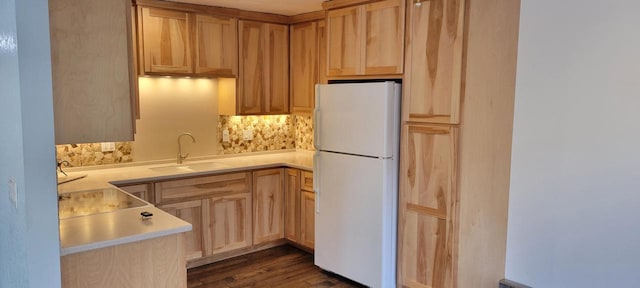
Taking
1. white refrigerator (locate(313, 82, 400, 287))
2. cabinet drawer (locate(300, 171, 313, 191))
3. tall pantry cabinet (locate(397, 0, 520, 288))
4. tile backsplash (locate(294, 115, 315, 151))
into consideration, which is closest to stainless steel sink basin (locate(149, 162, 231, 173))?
cabinet drawer (locate(300, 171, 313, 191))

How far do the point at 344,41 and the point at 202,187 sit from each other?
1657mm

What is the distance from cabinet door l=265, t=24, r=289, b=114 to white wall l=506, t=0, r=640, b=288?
236 cm

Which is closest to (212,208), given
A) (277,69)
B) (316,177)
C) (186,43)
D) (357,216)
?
(316,177)

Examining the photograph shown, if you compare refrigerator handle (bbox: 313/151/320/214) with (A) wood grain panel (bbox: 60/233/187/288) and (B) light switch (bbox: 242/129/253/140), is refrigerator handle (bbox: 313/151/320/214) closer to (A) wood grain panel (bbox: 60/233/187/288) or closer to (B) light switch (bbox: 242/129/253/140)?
(B) light switch (bbox: 242/129/253/140)

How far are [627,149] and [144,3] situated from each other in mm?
3479

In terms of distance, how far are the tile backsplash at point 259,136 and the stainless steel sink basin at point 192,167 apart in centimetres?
31

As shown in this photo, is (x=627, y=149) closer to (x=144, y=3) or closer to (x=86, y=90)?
(x=86, y=90)

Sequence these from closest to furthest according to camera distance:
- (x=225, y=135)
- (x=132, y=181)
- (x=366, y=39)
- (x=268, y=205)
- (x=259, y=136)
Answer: (x=366, y=39), (x=132, y=181), (x=268, y=205), (x=225, y=135), (x=259, y=136)

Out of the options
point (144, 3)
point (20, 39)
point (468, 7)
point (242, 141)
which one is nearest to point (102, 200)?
point (20, 39)

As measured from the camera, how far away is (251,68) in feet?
14.2

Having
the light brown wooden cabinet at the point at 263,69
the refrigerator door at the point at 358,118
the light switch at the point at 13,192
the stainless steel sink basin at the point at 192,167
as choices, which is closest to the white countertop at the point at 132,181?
the stainless steel sink basin at the point at 192,167

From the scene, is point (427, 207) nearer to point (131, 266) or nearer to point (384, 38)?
point (384, 38)

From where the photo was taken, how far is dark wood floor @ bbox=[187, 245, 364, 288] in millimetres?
3564

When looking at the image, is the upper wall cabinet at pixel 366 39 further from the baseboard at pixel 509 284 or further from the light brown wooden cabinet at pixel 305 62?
the baseboard at pixel 509 284
